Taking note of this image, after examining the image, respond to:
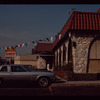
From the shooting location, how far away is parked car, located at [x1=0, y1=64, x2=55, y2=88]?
1259 centimetres

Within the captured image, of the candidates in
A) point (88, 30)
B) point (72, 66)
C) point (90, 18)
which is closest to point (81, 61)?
point (72, 66)

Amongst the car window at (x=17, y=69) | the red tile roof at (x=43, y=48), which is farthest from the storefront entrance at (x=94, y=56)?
the red tile roof at (x=43, y=48)

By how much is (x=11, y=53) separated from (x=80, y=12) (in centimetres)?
751

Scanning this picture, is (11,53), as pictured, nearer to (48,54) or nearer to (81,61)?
(81,61)

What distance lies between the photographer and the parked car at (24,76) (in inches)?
496

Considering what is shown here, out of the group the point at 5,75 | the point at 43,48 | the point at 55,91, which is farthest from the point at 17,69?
the point at 43,48

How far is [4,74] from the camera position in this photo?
12.7 m

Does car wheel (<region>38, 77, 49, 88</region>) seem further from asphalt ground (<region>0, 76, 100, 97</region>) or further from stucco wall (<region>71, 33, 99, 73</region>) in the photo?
stucco wall (<region>71, 33, 99, 73</region>)

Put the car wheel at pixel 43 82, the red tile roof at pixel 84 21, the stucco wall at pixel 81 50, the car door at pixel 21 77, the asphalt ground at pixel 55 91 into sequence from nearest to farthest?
the asphalt ground at pixel 55 91, the car door at pixel 21 77, the car wheel at pixel 43 82, the red tile roof at pixel 84 21, the stucco wall at pixel 81 50

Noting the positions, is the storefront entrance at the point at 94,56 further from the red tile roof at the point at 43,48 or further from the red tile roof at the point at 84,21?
the red tile roof at the point at 43,48

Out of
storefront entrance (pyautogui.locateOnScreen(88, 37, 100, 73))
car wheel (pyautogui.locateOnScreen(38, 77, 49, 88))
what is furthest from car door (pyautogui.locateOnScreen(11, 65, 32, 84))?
storefront entrance (pyautogui.locateOnScreen(88, 37, 100, 73))

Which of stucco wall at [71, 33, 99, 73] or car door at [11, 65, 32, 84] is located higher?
stucco wall at [71, 33, 99, 73]

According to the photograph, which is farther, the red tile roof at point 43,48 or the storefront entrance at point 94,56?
the red tile roof at point 43,48

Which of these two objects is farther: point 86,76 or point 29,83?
point 86,76
